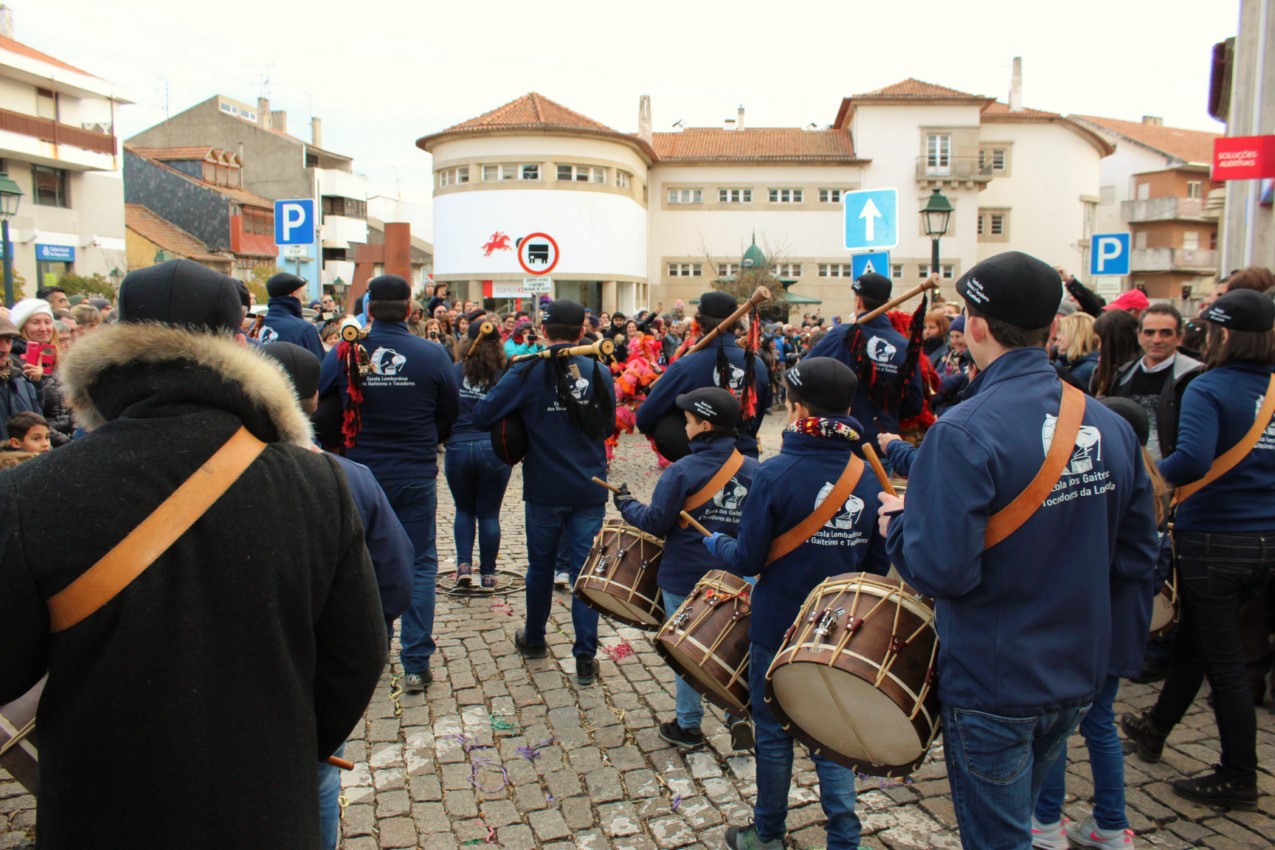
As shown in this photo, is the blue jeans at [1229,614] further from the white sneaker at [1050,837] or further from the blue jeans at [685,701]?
the blue jeans at [685,701]

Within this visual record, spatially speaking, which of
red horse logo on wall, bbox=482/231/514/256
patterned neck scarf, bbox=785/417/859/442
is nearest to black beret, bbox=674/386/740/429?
patterned neck scarf, bbox=785/417/859/442

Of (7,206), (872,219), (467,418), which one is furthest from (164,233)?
(467,418)

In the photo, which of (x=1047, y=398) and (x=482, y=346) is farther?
(x=482, y=346)

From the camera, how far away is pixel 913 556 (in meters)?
2.58

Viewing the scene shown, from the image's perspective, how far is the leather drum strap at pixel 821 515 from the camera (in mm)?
3607

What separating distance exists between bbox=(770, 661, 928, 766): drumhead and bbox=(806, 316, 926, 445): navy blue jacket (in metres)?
3.45

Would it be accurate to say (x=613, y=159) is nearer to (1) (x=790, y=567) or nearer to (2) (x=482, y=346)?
(2) (x=482, y=346)

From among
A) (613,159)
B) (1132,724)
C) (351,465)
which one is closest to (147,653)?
(351,465)

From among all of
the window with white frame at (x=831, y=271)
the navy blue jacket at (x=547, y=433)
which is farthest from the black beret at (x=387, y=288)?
the window with white frame at (x=831, y=271)

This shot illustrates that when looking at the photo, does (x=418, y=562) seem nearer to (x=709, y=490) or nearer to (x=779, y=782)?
(x=709, y=490)

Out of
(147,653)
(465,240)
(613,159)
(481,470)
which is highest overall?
(613,159)

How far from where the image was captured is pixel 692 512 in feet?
15.0

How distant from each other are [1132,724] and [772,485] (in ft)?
8.18

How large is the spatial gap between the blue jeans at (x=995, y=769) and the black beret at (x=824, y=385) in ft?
4.39
